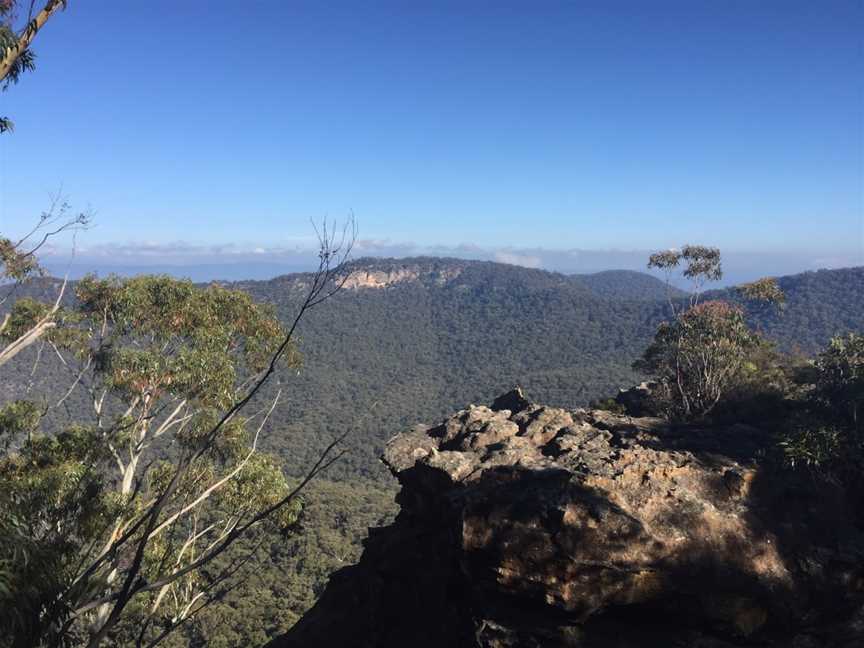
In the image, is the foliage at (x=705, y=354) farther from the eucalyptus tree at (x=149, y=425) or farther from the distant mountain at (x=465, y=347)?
the distant mountain at (x=465, y=347)

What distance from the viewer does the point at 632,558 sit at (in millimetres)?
9781

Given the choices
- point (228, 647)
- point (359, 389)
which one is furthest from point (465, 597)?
point (359, 389)

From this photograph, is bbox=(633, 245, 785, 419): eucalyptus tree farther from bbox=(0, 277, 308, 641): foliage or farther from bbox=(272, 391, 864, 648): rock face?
bbox=(0, 277, 308, 641): foliage

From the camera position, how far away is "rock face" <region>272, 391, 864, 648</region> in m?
9.48

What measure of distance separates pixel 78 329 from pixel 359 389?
102831 mm

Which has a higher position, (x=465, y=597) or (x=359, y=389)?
(x=465, y=597)

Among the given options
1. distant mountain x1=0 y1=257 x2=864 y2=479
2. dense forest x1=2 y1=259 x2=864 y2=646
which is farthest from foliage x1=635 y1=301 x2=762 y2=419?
distant mountain x1=0 y1=257 x2=864 y2=479

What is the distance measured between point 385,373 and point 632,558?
5019 inches

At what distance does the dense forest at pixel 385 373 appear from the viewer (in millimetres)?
35719

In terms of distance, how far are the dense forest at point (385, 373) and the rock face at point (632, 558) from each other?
14.8 feet

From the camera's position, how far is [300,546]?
42188 mm

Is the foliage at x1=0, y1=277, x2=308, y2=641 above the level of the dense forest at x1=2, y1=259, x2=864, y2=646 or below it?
above

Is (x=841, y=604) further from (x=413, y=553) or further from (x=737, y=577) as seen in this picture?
(x=413, y=553)

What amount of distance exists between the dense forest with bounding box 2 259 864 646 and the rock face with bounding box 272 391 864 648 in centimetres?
452
